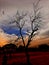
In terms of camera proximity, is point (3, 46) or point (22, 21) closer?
point (3, 46)

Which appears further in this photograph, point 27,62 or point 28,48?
point 28,48

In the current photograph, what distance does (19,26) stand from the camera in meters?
8.37

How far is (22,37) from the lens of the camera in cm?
838

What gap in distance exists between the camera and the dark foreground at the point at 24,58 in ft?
25.9

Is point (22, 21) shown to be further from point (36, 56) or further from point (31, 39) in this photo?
point (36, 56)

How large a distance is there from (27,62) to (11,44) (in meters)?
1.04

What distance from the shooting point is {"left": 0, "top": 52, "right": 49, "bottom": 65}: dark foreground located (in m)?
7.88

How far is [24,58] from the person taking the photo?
805 centimetres

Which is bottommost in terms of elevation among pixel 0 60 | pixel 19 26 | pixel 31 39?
pixel 0 60

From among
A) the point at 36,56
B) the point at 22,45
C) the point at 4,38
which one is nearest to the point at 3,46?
the point at 4,38

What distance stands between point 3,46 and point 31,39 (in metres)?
1.33

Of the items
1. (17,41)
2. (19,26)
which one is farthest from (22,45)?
(19,26)

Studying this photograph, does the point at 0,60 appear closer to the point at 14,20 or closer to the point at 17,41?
the point at 17,41

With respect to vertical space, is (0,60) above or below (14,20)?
below
